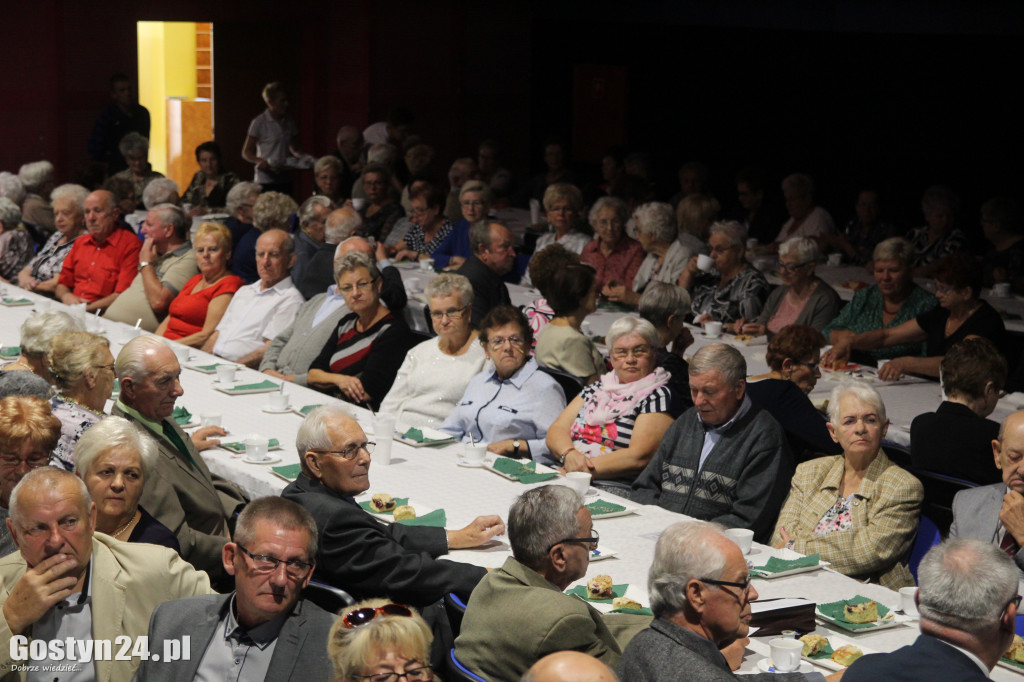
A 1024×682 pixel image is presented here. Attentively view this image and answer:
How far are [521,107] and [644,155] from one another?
4246 millimetres

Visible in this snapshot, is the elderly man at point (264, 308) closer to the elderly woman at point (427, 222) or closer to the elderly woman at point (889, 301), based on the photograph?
the elderly woman at point (427, 222)

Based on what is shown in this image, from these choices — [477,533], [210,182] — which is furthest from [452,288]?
[210,182]

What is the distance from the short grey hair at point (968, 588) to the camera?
2738 mm

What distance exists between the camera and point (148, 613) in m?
3.29

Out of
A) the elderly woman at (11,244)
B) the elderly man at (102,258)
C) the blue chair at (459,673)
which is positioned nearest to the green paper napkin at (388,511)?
the blue chair at (459,673)

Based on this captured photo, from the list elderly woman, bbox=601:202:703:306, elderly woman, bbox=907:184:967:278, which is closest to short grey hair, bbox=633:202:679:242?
elderly woman, bbox=601:202:703:306

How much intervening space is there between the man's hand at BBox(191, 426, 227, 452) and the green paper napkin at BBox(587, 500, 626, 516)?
1.52 meters

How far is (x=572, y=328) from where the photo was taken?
19.5 ft

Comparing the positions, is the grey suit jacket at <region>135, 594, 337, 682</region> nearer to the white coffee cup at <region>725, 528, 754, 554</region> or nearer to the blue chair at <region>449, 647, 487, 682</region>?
the blue chair at <region>449, 647, 487, 682</region>

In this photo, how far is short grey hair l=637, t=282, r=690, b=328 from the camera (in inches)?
223

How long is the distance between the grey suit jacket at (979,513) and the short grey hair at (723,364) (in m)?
0.86

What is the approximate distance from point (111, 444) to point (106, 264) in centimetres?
502

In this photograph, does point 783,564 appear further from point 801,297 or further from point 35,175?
point 35,175

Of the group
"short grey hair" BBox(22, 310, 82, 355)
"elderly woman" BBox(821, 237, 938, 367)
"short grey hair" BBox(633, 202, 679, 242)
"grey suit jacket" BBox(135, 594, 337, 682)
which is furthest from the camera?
"short grey hair" BBox(633, 202, 679, 242)
